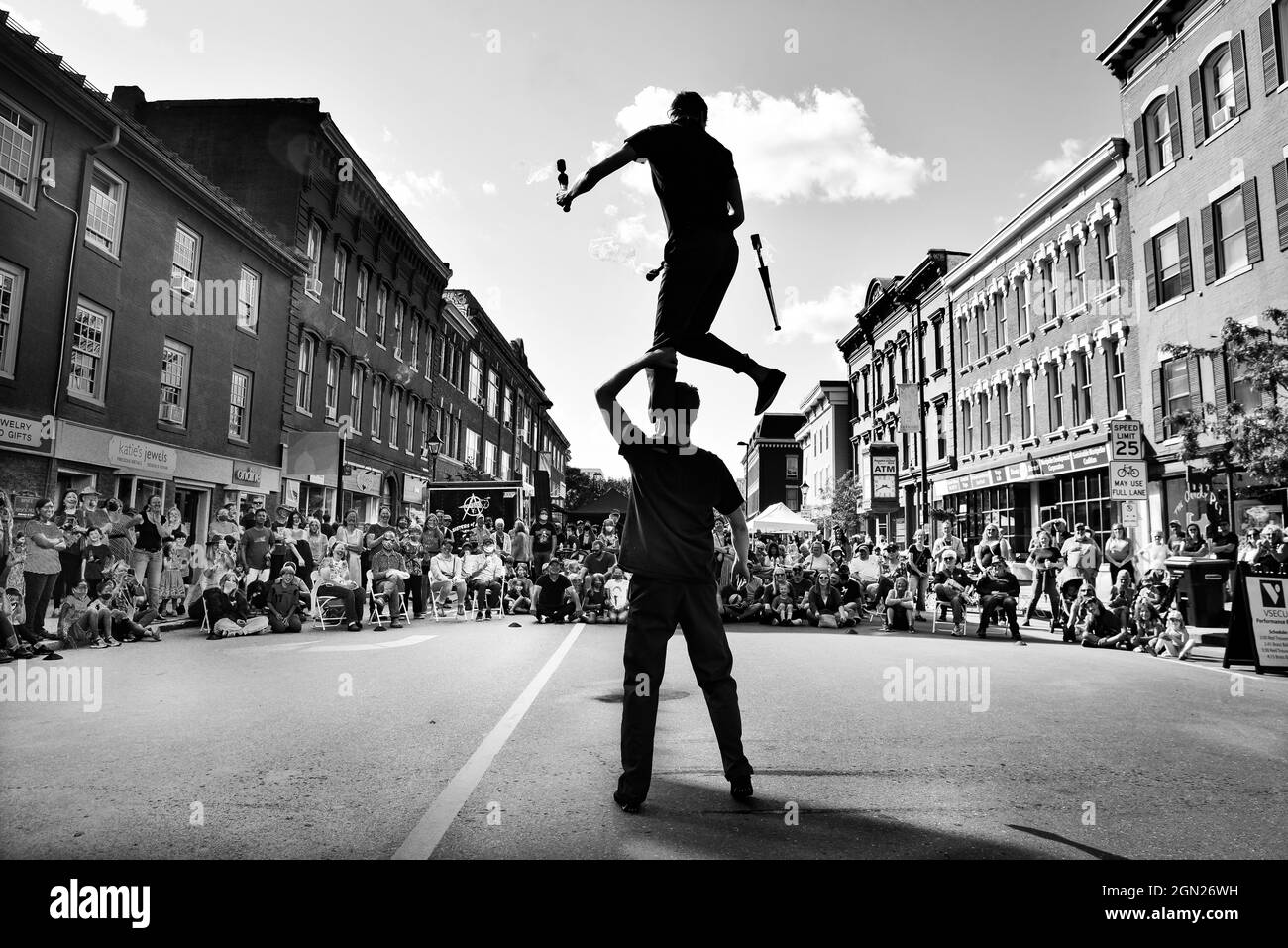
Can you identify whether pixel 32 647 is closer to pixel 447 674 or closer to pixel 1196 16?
pixel 447 674

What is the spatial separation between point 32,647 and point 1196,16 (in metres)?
27.5

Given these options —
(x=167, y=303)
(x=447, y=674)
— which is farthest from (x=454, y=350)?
(x=447, y=674)

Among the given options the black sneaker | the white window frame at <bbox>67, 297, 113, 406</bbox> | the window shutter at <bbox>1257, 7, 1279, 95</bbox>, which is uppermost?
the window shutter at <bbox>1257, 7, 1279, 95</bbox>

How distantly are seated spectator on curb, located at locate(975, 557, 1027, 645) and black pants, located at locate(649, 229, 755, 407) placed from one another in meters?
11.2

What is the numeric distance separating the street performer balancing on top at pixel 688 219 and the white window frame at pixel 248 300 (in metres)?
22.4

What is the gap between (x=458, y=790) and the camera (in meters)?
3.98

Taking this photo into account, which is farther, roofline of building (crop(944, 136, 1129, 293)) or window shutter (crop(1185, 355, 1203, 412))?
roofline of building (crop(944, 136, 1129, 293))

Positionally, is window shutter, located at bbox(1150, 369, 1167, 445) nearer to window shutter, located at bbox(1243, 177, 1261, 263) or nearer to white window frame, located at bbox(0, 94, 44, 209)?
window shutter, located at bbox(1243, 177, 1261, 263)

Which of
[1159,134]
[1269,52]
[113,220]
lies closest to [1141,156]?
[1159,134]

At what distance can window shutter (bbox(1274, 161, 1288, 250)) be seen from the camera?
17.7 metres

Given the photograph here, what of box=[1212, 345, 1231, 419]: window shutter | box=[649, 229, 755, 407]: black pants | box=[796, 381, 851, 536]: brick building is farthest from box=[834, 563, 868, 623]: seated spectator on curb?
box=[796, 381, 851, 536]: brick building

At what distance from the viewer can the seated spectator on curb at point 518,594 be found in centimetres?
1739

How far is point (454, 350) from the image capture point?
4347cm
